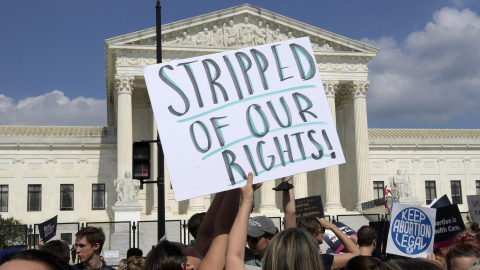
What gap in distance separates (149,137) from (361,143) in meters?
17.1

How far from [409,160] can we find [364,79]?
10805mm

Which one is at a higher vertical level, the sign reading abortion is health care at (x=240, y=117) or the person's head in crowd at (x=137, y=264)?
the sign reading abortion is health care at (x=240, y=117)

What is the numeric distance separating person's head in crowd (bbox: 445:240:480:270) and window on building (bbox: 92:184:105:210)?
47795 millimetres

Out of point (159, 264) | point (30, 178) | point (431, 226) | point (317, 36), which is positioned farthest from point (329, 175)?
point (159, 264)

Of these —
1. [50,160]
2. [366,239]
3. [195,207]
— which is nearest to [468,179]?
[195,207]

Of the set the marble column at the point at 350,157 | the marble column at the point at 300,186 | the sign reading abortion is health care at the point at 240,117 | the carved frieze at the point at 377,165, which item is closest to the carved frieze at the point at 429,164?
the carved frieze at the point at 377,165

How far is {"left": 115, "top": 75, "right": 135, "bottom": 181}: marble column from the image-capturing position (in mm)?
44888

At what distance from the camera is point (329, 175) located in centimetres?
4719

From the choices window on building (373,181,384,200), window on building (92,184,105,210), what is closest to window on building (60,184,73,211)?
window on building (92,184,105,210)

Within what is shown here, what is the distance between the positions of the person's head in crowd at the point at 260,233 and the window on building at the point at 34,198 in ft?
151

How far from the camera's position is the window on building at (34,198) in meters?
50.0

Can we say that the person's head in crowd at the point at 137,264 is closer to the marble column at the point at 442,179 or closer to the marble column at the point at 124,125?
the marble column at the point at 124,125

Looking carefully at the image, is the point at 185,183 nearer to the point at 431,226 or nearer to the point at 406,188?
the point at 431,226

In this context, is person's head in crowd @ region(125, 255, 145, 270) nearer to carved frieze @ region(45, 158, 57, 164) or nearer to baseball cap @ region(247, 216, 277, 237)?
baseball cap @ region(247, 216, 277, 237)
